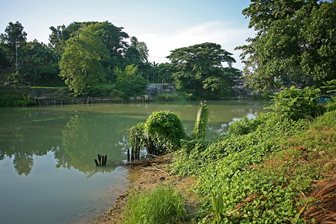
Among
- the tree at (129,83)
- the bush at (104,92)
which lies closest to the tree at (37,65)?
the bush at (104,92)

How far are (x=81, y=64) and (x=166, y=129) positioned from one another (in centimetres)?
2871

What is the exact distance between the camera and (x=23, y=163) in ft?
34.6

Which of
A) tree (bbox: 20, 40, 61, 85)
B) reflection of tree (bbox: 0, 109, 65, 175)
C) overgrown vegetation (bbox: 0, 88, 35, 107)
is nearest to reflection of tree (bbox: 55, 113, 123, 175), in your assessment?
reflection of tree (bbox: 0, 109, 65, 175)

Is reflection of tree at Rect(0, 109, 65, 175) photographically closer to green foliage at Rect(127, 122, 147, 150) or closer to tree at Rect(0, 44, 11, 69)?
green foliage at Rect(127, 122, 147, 150)

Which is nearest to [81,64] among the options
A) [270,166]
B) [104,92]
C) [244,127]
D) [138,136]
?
[104,92]

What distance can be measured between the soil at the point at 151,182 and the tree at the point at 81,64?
2851cm

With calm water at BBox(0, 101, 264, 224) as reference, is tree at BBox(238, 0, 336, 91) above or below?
above

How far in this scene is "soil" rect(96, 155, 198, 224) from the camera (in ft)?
18.7

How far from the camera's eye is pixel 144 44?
58.6 metres

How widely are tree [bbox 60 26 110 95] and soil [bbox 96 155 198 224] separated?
2851 centimetres

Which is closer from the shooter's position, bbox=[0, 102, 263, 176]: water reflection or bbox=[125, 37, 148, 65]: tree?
bbox=[0, 102, 263, 176]: water reflection

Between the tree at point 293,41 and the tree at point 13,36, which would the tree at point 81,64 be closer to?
the tree at point 13,36

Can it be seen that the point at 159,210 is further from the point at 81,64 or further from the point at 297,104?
the point at 81,64

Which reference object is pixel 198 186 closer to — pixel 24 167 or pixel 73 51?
pixel 24 167
